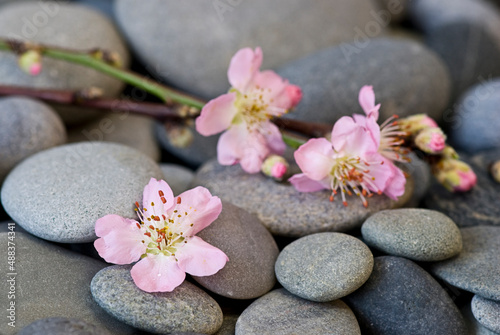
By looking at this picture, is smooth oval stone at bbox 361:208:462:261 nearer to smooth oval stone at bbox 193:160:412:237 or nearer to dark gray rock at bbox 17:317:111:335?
smooth oval stone at bbox 193:160:412:237

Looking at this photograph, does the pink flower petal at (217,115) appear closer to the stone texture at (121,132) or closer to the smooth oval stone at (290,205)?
the smooth oval stone at (290,205)

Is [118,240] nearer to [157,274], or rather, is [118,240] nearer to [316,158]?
[157,274]

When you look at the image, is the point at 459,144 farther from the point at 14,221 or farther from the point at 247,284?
the point at 14,221

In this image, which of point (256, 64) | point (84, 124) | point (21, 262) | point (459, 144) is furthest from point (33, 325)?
point (459, 144)

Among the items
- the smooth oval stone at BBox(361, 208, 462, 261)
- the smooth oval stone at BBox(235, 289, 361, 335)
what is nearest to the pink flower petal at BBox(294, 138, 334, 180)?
the smooth oval stone at BBox(361, 208, 462, 261)

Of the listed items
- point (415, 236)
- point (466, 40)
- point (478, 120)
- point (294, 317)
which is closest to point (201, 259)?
point (294, 317)

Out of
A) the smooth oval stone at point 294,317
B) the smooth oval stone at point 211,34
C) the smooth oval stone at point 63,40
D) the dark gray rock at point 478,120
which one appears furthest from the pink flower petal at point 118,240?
the dark gray rock at point 478,120
